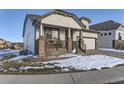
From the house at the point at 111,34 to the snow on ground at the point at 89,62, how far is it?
1.57 feet

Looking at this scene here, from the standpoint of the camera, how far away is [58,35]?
836 centimetres

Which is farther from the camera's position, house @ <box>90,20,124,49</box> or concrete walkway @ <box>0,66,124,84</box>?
house @ <box>90,20,124,49</box>

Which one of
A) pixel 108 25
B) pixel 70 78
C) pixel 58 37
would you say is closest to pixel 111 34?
pixel 108 25

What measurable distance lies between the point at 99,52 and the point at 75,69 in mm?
1459

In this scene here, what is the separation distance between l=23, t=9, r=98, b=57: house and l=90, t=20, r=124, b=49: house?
1.04ft

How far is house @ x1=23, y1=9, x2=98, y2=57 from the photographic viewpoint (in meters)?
6.12

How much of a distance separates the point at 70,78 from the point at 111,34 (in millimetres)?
2331

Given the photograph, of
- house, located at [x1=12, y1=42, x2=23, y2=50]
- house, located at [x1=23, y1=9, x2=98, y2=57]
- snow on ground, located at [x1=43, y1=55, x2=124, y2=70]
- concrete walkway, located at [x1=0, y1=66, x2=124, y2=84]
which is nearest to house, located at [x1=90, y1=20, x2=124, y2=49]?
house, located at [x1=23, y1=9, x2=98, y2=57]

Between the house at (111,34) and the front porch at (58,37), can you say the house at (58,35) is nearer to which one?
the front porch at (58,37)

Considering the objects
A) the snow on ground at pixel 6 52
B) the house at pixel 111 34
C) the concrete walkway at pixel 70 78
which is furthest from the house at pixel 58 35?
the concrete walkway at pixel 70 78

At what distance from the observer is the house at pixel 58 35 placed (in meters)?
6.12

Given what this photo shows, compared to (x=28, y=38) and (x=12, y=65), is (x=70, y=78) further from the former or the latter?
(x=28, y=38)

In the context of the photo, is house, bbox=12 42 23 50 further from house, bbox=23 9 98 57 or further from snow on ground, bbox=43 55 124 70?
house, bbox=23 9 98 57
